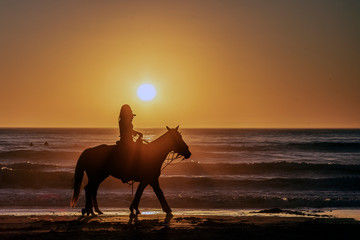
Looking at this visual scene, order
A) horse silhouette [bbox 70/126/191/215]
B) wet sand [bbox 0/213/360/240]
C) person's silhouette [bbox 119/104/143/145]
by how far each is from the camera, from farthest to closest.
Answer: horse silhouette [bbox 70/126/191/215] → person's silhouette [bbox 119/104/143/145] → wet sand [bbox 0/213/360/240]

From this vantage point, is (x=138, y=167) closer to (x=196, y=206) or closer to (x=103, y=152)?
(x=103, y=152)

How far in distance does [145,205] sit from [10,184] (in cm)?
939

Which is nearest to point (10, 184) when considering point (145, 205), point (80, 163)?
point (145, 205)

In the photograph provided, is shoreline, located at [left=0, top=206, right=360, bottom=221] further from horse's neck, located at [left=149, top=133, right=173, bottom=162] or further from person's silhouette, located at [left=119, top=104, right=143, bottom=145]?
person's silhouette, located at [left=119, top=104, right=143, bottom=145]

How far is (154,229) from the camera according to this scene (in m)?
9.66

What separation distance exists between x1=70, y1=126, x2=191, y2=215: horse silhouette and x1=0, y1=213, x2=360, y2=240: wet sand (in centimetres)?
89

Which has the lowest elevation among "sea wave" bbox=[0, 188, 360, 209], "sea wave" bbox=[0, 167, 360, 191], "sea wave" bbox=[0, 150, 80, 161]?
"sea wave" bbox=[0, 150, 80, 161]

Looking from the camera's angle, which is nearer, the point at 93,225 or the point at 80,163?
the point at 93,225

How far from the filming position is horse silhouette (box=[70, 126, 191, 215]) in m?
11.8

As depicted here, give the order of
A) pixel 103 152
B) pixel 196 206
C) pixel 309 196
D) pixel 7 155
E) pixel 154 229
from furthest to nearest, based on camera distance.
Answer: pixel 7 155 < pixel 309 196 < pixel 196 206 < pixel 103 152 < pixel 154 229

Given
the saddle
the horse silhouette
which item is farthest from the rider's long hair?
the horse silhouette

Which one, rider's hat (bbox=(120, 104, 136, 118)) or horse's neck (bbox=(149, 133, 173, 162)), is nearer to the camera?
rider's hat (bbox=(120, 104, 136, 118))

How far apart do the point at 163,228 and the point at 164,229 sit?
136mm

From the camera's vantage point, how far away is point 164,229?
964 cm
